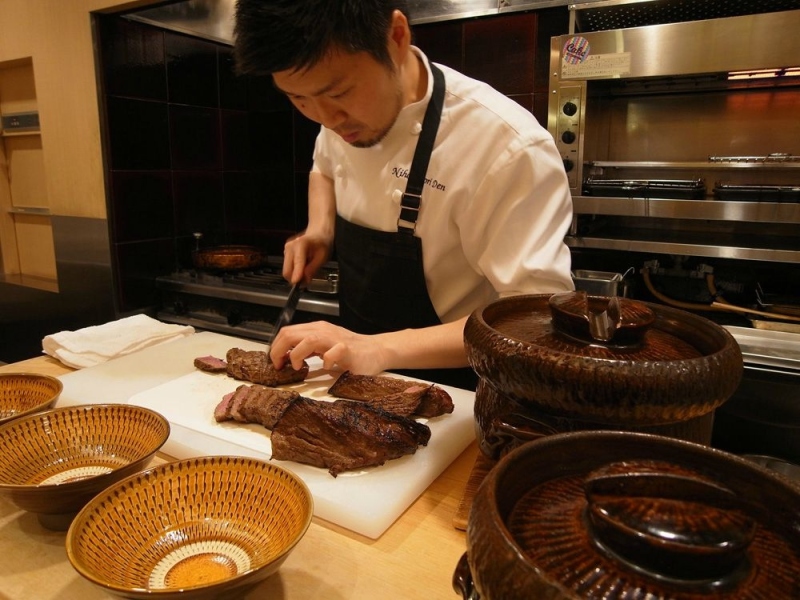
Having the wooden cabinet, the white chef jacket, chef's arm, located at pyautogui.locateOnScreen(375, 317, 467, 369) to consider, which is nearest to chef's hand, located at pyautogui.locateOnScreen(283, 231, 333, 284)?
the white chef jacket

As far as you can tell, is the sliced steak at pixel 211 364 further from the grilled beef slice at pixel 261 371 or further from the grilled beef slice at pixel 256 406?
the grilled beef slice at pixel 256 406

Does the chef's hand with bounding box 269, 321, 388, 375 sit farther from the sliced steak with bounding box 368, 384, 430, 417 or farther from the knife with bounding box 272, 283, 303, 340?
the knife with bounding box 272, 283, 303, 340

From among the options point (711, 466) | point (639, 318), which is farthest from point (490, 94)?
point (711, 466)

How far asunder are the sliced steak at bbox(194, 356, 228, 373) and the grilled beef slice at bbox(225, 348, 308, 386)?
0.03 metres

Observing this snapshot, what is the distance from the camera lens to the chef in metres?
1.35

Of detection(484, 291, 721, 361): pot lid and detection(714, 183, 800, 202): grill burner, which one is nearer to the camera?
detection(484, 291, 721, 361): pot lid

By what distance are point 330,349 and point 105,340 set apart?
963 mm

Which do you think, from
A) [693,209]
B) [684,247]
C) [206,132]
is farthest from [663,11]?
[206,132]

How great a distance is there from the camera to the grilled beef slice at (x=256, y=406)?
131cm

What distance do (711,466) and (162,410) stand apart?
126cm

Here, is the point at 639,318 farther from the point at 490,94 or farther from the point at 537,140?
the point at 490,94

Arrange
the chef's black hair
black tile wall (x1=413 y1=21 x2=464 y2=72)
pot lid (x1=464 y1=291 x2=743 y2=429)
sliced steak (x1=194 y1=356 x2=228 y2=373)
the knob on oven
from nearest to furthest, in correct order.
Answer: pot lid (x1=464 y1=291 x2=743 y2=429)
the chef's black hair
sliced steak (x1=194 y1=356 x2=228 y2=373)
the knob on oven
black tile wall (x1=413 y1=21 x2=464 y2=72)

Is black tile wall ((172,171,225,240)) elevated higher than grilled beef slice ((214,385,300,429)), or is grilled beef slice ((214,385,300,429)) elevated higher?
black tile wall ((172,171,225,240))

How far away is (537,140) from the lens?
158 centimetres
